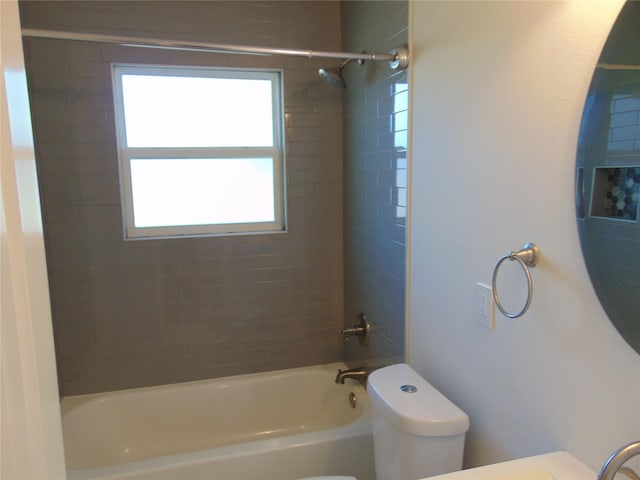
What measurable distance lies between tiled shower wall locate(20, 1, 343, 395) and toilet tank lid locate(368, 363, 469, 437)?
110cm

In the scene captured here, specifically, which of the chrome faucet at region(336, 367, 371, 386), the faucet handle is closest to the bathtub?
the chrome faucet at region(336, 367, 371, 386)

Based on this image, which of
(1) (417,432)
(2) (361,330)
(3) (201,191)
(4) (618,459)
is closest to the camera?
(4) (618,459)

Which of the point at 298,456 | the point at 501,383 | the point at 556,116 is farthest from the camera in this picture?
the point at 298,456

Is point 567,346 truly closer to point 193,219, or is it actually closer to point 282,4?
point 193,219

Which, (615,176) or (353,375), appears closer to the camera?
(615,176)

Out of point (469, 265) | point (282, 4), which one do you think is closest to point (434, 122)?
point (469, 265)

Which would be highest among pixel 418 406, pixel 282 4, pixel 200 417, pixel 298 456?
pixel 282 4

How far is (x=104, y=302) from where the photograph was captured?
2.23 m

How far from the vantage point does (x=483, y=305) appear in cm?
123

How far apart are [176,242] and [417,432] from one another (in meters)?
1.60

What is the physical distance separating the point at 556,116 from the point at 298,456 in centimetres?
154

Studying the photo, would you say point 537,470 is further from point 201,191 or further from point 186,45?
point 201,191

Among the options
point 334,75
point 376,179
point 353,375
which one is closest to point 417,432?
point 353,375

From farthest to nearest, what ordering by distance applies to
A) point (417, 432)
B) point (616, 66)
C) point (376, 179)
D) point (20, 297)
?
point (376, 179) < point (417, 432) < point (616, 66) < point (20, 297)
